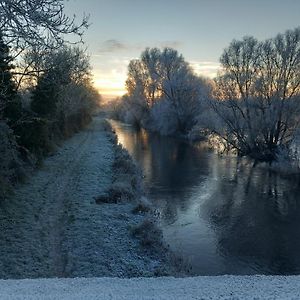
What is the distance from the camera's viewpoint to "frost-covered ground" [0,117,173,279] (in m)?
9.31

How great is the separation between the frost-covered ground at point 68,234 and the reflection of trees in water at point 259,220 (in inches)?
118

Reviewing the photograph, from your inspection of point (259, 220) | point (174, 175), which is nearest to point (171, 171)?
point (174, 175)

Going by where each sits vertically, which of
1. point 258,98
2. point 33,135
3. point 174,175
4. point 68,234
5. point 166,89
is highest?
point 166,89

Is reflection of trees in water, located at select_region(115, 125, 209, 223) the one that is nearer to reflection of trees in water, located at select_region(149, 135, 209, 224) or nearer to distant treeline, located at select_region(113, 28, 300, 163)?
reflection of trees in water, located at select_region(149, 135, 209, 224)

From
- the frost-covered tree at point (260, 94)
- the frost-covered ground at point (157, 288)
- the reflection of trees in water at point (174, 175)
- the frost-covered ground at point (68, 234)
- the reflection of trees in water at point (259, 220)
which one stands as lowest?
the reflection of trees in water at point (259, 220)

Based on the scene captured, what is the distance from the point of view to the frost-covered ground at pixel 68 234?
9.31 meters

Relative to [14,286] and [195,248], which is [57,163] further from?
[14,286]

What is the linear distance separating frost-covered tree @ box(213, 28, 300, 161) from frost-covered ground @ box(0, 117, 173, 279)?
16435mm

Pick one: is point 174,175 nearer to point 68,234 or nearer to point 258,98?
point 258,98

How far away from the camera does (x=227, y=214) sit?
15.9 meters

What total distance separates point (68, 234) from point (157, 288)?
788 centimetres

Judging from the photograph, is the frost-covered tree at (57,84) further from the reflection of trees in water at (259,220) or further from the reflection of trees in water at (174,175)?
the reflection of trees in water at (259,220)

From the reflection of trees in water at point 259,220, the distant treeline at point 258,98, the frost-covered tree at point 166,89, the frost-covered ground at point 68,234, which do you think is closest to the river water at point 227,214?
the reflection of trees in water at point 259,220

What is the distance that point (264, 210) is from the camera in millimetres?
16609
